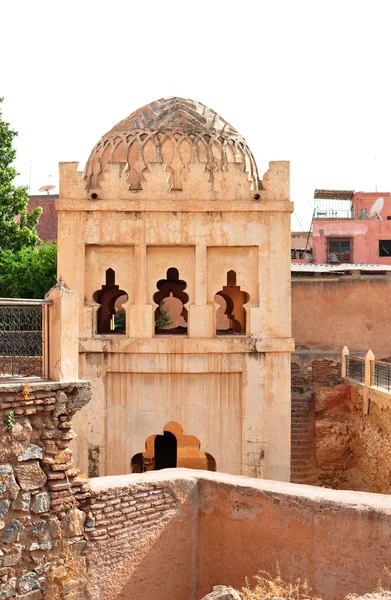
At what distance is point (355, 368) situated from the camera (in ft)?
65.7

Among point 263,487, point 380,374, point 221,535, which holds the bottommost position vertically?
point 221,535

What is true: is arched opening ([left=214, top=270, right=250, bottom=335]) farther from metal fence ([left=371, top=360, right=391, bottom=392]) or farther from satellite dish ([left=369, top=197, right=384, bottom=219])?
satellite dish ([left=369, top=197, right=384, bottom=219])

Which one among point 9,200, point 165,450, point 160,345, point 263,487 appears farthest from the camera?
point 9,200

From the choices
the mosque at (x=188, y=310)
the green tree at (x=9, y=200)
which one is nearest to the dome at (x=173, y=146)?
the mosque at (x=188, y=310)

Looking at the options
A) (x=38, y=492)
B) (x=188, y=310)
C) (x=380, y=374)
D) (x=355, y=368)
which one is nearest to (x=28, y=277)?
(x=355, y=368)

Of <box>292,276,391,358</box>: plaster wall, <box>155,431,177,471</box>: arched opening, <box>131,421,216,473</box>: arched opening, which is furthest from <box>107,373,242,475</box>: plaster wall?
<box>292,276,391,358</box>: plaster wall

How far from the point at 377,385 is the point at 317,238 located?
16.0 m

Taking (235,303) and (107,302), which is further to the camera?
(235,303)

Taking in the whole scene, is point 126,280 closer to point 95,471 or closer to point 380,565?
point 95,471

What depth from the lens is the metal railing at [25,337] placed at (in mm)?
7848

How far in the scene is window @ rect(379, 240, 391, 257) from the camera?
32.4 meters

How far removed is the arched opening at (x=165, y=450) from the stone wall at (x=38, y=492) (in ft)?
30.4

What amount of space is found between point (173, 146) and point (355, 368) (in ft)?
29.4

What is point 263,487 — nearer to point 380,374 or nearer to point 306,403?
point 380,374
